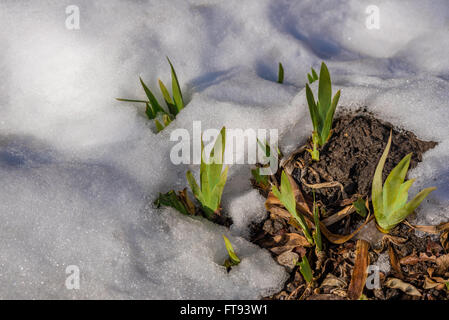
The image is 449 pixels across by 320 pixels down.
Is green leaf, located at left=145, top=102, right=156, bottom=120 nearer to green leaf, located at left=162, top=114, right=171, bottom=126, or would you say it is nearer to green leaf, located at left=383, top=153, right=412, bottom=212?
green leaf, located at left=162, top=114, right=171, bottom=126

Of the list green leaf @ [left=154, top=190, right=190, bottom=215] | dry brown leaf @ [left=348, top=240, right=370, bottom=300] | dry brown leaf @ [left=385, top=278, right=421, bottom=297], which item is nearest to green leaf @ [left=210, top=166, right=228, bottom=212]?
green leaf @ [left=154, top=190, right=190, bottom=215]

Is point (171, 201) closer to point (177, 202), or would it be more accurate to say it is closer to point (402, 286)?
point (177, 202)

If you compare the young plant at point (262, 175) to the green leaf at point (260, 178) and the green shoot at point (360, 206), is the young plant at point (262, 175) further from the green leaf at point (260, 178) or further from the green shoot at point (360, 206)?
the green shoot at point (360, 206)

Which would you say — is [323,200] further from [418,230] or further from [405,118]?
[405,118]

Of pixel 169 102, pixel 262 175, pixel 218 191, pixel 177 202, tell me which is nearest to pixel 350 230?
pixel 262 175

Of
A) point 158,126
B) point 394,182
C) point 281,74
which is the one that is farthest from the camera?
point 281,74
